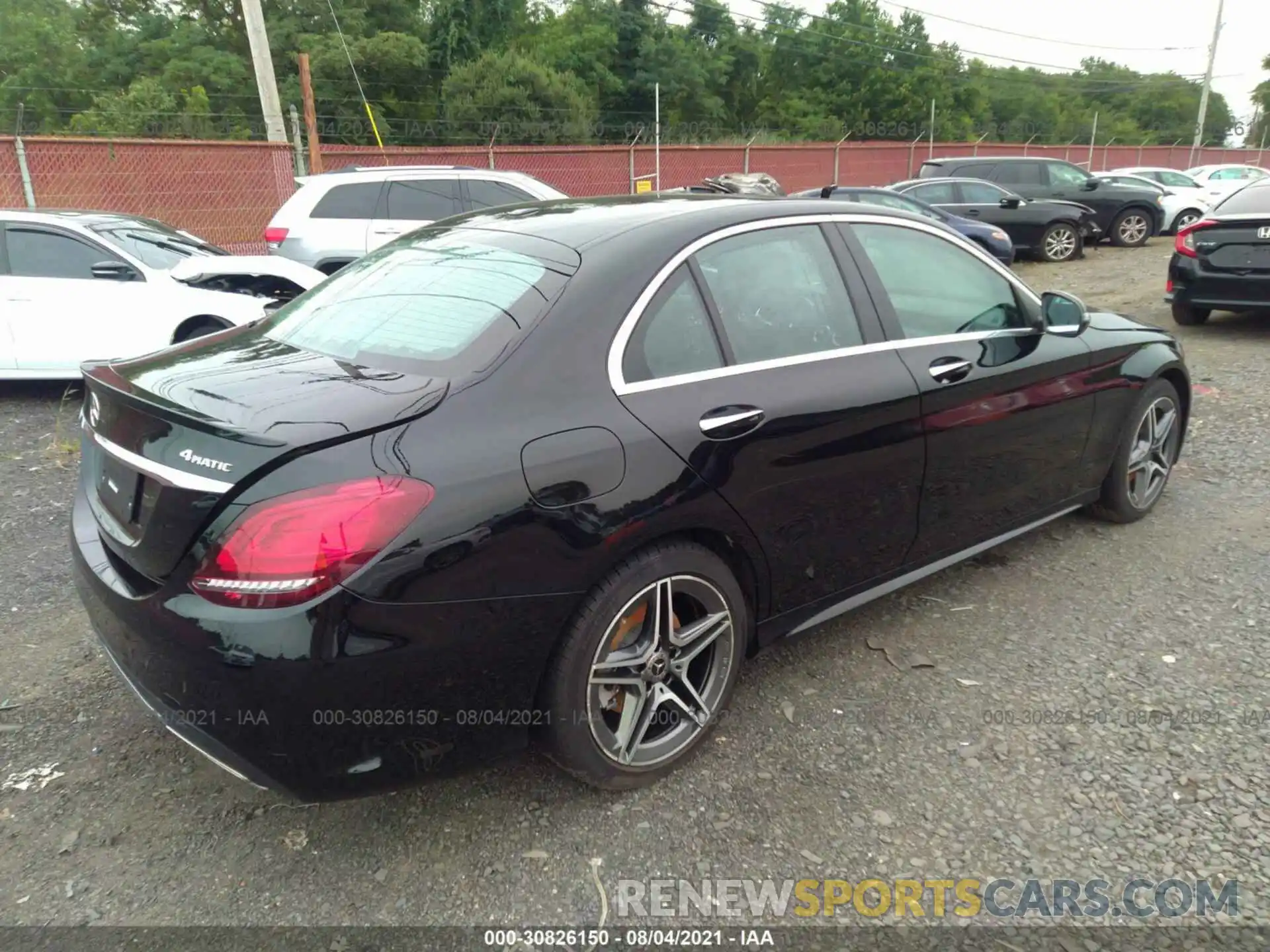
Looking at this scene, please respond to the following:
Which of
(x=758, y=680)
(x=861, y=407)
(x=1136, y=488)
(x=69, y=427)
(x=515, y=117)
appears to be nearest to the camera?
(x=861, y=407)

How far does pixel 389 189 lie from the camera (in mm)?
9641

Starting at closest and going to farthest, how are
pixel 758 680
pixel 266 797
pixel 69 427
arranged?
pixel 266 797, pixel 758 680, pixel 69 427

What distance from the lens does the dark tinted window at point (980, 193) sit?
14.6 metres

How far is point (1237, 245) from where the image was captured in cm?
780

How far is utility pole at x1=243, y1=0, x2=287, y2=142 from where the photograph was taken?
14.4m

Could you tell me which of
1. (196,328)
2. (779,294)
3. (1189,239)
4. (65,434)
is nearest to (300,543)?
(779,294)

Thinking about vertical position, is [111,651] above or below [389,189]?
below

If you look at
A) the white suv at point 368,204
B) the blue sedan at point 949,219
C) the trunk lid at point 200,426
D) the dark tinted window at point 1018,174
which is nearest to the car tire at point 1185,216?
the dark tinted window at point 1018,174

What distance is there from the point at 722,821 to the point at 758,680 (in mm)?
754

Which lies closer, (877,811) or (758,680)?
(877,811)

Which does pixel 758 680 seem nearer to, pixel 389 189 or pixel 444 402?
pixel 444 402

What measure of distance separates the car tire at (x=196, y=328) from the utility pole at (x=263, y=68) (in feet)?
28.9

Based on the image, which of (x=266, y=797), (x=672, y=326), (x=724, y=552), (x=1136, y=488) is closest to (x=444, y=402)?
(x=672, y=326)

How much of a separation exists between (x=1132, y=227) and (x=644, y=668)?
17558 mm
